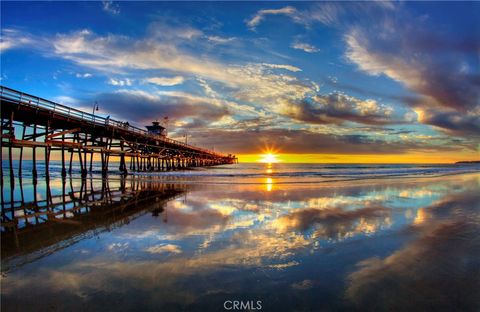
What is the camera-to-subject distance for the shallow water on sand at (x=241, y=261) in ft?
11.0

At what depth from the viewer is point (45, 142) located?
2133 cm

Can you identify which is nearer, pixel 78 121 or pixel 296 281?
pixel 296 281

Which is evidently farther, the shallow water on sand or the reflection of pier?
the reflection of pier

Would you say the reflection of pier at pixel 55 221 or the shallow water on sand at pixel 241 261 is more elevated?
the reflection of pier at pixel 55 221

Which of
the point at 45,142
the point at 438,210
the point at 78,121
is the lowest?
the point at 438,210

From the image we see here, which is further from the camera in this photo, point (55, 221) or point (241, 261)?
point (55, 221)

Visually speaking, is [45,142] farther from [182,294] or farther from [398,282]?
[398,282]

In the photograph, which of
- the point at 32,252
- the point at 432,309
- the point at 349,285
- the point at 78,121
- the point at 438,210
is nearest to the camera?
the point at 432,309

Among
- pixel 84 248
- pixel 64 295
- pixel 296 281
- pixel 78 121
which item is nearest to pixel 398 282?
pixel 296 281

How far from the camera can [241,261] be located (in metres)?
4.62

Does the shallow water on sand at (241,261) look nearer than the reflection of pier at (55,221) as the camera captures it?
Yes

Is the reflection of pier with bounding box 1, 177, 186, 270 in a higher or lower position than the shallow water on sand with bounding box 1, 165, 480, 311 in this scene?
higher

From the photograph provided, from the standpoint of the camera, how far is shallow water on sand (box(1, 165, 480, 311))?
3350mm

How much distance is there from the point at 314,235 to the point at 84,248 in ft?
16.6
